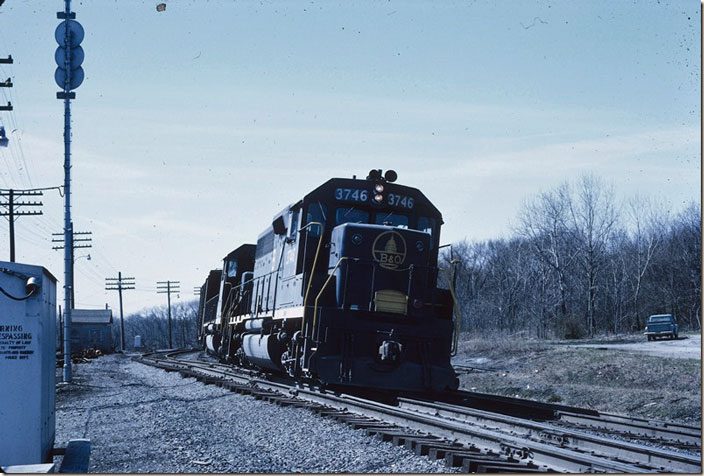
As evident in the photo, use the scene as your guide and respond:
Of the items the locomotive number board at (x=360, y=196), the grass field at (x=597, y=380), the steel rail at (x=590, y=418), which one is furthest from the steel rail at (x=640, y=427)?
the locomotive number board at (x=360, y=196)

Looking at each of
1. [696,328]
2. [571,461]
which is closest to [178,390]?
[571,461]

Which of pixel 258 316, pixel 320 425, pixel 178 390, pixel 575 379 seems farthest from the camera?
pixel 575 379

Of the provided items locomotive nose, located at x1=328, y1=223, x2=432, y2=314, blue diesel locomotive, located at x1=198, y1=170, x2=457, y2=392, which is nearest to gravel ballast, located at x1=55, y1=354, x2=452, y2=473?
blue diesel locomotive, located at x1=198, y1=170, x2=457, y2=392

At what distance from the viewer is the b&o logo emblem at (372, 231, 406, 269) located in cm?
1173

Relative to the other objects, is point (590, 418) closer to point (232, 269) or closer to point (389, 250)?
point (389, 250)

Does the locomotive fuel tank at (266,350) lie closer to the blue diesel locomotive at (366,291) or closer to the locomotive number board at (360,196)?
the blue diesel locomotive at (366,291)

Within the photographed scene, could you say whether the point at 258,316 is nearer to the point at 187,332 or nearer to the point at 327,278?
the point at 327,278

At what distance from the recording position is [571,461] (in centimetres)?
580

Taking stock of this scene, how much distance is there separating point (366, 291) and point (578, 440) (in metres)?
4.92

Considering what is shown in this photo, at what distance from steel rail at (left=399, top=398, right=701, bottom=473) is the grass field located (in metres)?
3.39

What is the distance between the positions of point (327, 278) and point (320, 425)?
3.64 metres

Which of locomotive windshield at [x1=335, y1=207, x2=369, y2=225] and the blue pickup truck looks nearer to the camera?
locomotive windshield at [x1=335, y1=207, x2=369, y2=225]

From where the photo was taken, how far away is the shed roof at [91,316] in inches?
2108

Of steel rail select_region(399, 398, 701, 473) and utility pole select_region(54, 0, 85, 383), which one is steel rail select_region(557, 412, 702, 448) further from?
utility pole select_region(54, 0, 85, 383)
